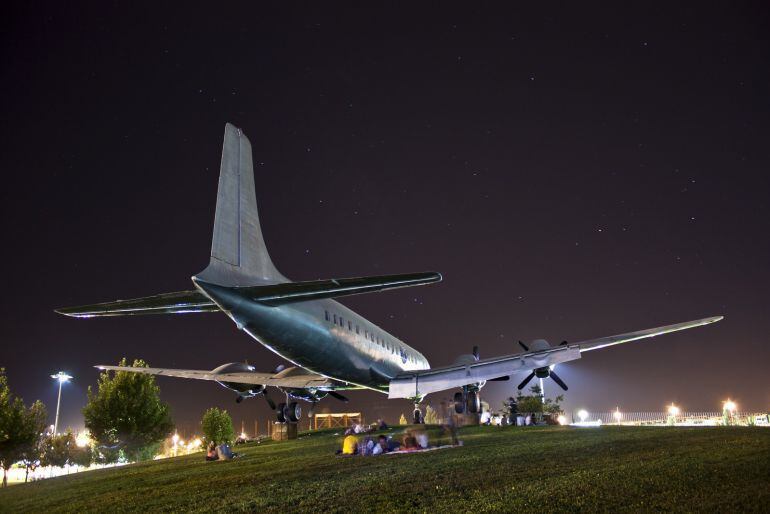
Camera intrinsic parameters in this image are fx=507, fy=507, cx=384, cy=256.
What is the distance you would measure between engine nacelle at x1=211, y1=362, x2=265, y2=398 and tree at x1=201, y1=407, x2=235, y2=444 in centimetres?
3960

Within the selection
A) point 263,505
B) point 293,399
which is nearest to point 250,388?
point 293,399

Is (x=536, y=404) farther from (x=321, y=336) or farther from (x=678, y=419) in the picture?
(x=321, y=336)

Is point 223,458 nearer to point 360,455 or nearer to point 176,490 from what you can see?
point 360,455

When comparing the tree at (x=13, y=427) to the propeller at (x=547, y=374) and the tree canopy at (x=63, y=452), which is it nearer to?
the tree canopy at (x=63, y=452)

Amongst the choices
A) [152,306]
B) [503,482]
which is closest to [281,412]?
[152,306]

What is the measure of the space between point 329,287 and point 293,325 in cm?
390

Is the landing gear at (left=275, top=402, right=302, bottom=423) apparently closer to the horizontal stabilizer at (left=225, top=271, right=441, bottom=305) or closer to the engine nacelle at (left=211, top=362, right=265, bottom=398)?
the engine nacelle at (left=211, top=362, right=265, bottom=398)

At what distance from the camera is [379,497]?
9594 mm

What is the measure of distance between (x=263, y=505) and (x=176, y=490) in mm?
5444

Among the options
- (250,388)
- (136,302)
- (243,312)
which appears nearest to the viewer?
(136,302)

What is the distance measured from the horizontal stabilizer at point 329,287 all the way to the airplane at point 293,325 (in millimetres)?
27

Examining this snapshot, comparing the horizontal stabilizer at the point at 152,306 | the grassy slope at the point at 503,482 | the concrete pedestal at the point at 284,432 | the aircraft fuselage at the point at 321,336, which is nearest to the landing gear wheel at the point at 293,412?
the aircraft fuselage at the point at 321,336

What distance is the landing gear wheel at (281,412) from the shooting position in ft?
83.7

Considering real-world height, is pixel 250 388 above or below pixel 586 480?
above
